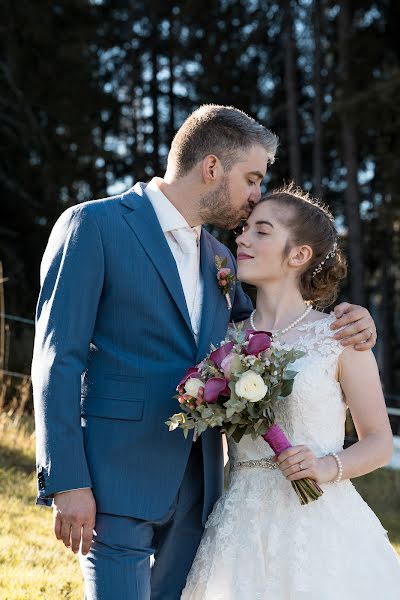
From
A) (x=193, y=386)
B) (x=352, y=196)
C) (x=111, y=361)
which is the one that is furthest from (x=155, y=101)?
(x=193, y=386)

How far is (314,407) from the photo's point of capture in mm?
3133

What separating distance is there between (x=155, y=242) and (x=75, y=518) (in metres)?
0.99

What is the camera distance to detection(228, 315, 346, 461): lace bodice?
313cm

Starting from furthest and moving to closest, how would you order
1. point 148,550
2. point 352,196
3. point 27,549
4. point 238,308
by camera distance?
point 352,196 → point 27,549 → point 238,308 → point 148,550

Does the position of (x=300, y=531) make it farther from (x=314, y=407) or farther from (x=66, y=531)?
(x=66, y=531)

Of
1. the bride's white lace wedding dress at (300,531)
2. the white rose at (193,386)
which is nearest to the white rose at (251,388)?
the white rose at (193,386)

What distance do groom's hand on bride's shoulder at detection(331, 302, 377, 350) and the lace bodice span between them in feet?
0.15

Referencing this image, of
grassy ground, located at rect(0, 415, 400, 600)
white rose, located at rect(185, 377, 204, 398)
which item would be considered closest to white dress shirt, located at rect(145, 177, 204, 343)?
white rose, located at rect(185, 377, 204, 398)

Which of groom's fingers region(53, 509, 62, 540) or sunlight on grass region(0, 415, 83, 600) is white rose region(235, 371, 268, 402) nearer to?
groom's fingers region(53, 509, 62, 540)

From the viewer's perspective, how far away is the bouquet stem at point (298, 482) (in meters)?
2.86

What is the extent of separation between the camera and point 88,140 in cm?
1611

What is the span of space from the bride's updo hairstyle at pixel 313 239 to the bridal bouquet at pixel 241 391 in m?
0.68

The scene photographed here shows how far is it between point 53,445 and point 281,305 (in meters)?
1.13

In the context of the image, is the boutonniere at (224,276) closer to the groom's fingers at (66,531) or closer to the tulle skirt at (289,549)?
the tulle skirt at (289,549)
